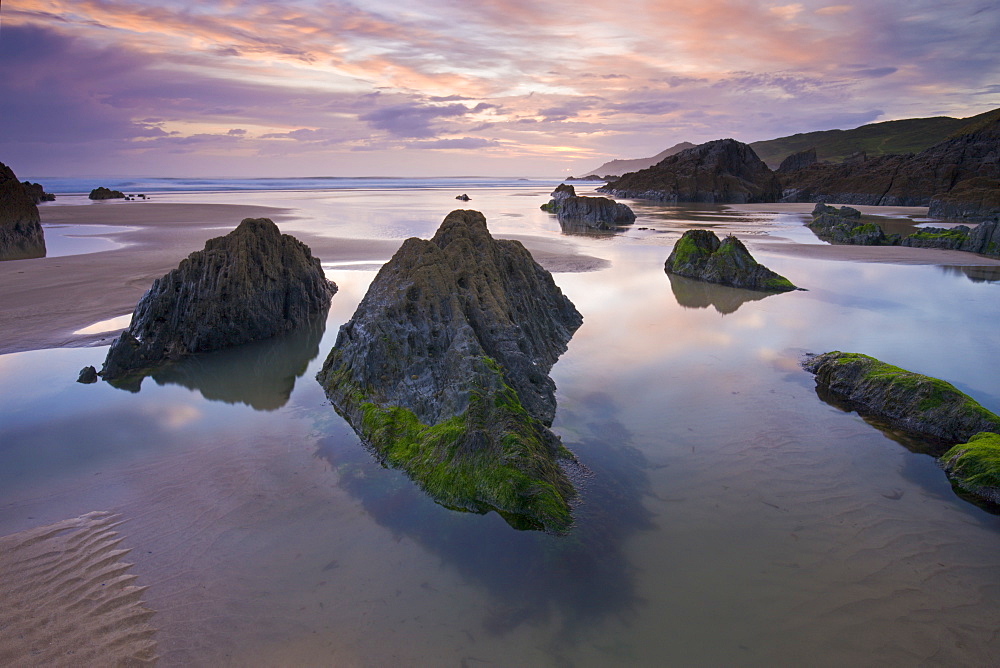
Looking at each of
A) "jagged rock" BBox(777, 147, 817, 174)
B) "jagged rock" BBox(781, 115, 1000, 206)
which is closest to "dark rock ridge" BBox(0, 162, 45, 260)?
"jagged rock" BBox(781, 115, 1000, 206)

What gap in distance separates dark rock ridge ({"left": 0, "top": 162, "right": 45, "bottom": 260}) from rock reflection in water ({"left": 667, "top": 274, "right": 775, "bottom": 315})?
82.2 ft

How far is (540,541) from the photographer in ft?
17.0

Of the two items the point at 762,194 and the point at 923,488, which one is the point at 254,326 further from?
the point at 762,194

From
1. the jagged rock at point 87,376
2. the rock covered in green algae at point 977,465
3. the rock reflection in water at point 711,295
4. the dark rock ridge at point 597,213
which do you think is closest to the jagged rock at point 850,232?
the dark rock ridge at point 597,213

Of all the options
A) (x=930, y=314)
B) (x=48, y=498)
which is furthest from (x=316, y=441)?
(x=930, y=314)

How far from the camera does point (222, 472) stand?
6.46 m

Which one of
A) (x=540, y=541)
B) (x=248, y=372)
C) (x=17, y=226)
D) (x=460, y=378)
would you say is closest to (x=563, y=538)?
(x=540, y=541)

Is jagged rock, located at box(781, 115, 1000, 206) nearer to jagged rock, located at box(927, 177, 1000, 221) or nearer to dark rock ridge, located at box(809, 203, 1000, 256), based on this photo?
jagged rock, located at box(927, 177, 1000, 221)

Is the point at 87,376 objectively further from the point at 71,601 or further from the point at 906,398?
the point at 906,398

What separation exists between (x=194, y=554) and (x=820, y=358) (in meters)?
10.3

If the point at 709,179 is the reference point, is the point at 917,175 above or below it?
above

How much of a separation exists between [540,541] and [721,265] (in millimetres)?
14967

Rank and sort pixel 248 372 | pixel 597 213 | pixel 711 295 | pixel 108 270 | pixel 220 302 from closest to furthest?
pixel 248 372
pixel 220 302
pixel 711 295
pixel 108 270
pixel 597 213

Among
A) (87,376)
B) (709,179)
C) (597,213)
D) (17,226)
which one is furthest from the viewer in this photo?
(709,179)
